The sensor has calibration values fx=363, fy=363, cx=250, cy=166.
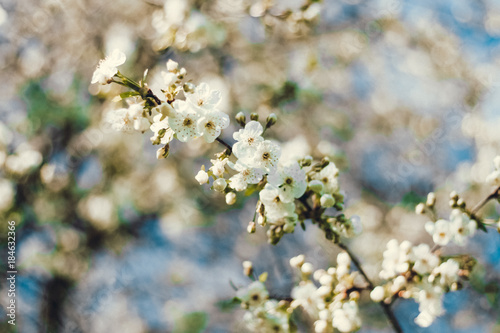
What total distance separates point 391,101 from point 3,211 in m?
5.62

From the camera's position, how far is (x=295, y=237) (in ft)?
16.8

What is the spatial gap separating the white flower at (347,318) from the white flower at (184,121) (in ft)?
3.24

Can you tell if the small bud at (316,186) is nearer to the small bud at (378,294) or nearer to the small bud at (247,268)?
the small bud at (378,294)

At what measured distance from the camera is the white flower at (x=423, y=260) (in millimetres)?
1634

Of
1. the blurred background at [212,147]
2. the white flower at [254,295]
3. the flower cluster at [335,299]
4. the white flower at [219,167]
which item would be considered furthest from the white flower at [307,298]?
the blurred background at [212,147]

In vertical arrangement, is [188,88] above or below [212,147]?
above

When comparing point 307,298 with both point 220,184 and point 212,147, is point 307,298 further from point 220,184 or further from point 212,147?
point 212,147

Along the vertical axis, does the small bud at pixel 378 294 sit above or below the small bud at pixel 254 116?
below

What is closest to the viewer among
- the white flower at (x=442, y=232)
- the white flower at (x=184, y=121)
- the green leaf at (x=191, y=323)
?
the white flower at (x=184, y=121)

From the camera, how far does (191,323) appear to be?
4977mm

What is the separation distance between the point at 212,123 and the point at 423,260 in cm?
114

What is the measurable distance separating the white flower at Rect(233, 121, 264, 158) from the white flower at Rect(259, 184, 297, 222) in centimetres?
15

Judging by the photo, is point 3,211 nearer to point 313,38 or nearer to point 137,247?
point 137,247

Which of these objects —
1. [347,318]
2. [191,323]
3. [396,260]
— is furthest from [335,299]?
[191,323]
